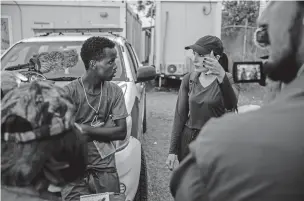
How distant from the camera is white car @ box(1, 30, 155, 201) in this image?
288cm

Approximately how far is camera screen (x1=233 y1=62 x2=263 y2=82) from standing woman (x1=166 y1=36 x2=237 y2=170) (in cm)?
85

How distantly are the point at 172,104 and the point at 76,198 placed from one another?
→ 7786 mm

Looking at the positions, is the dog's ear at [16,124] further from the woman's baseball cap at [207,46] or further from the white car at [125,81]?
the woman's baseball cap at [207,46]

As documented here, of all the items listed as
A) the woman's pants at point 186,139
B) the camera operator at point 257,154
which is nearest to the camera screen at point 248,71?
the camera operator at point 257,154

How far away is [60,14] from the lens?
6.98 m

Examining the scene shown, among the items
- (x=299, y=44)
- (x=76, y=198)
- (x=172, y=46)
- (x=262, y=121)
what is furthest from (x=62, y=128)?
(x=172, y=46)

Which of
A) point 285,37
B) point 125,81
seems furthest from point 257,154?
point 125,81

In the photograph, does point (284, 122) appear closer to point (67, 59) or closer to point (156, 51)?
point (67, 59)

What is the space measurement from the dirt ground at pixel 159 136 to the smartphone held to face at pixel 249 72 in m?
2.57

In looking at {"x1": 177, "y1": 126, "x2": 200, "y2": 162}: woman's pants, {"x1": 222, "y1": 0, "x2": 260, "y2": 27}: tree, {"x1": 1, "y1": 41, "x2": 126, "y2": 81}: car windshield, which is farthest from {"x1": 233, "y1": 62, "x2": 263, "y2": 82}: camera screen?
{"x1": 222, "y1": 0, "x2": 260, "y2": 27}: tree

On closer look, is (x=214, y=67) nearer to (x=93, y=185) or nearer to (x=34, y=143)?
(x=93, y=185)

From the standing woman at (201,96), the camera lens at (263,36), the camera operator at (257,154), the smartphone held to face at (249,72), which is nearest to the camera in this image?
the camera operator at (257,154)

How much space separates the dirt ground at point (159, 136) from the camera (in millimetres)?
4242

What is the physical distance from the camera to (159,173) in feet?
15.3
